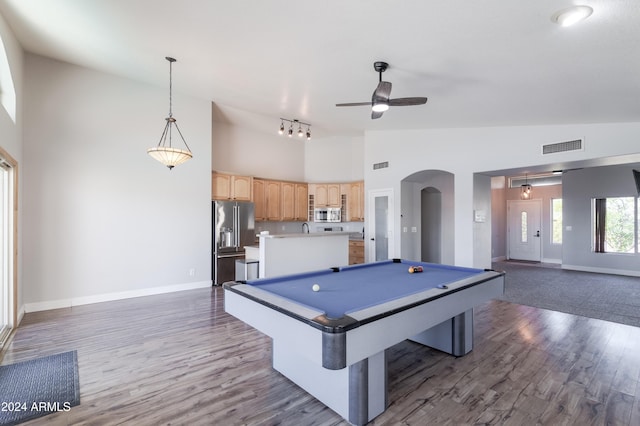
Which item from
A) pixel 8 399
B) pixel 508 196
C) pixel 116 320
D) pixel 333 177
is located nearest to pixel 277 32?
pixel 8 399

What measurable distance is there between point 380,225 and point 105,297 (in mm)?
5472

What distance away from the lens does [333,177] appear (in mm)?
8500

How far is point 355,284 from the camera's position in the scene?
2.77 metres

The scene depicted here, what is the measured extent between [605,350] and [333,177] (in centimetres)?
638

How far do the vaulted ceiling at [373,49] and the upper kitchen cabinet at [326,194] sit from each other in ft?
10.7

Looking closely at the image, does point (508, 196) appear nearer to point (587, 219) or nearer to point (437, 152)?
point (587, 219)

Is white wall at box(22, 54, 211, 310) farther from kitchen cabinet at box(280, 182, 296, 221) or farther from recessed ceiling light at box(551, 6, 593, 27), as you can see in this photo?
recessed ceiling light at box(551, 6, 593, 27)

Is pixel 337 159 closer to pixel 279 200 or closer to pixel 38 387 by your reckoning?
pixel 279 200

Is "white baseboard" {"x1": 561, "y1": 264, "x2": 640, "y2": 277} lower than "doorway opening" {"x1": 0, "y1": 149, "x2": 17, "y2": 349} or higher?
lower

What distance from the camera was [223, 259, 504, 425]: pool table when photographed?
1.67 m

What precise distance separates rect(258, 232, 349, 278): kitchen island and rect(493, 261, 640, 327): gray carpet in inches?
120

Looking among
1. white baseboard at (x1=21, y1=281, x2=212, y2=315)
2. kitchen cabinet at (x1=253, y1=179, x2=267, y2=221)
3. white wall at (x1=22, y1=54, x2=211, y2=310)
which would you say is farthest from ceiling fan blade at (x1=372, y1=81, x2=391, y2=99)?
white baseboard at (x1=21, y1=281, x2=212, y2=315)

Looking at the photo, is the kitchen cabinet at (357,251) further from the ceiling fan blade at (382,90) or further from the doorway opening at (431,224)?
the ceiling fan blade at (382,90)

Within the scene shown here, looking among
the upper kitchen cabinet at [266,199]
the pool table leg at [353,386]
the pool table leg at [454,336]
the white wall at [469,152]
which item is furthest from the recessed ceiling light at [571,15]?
the upper kitchen cabinet at [266,199]
